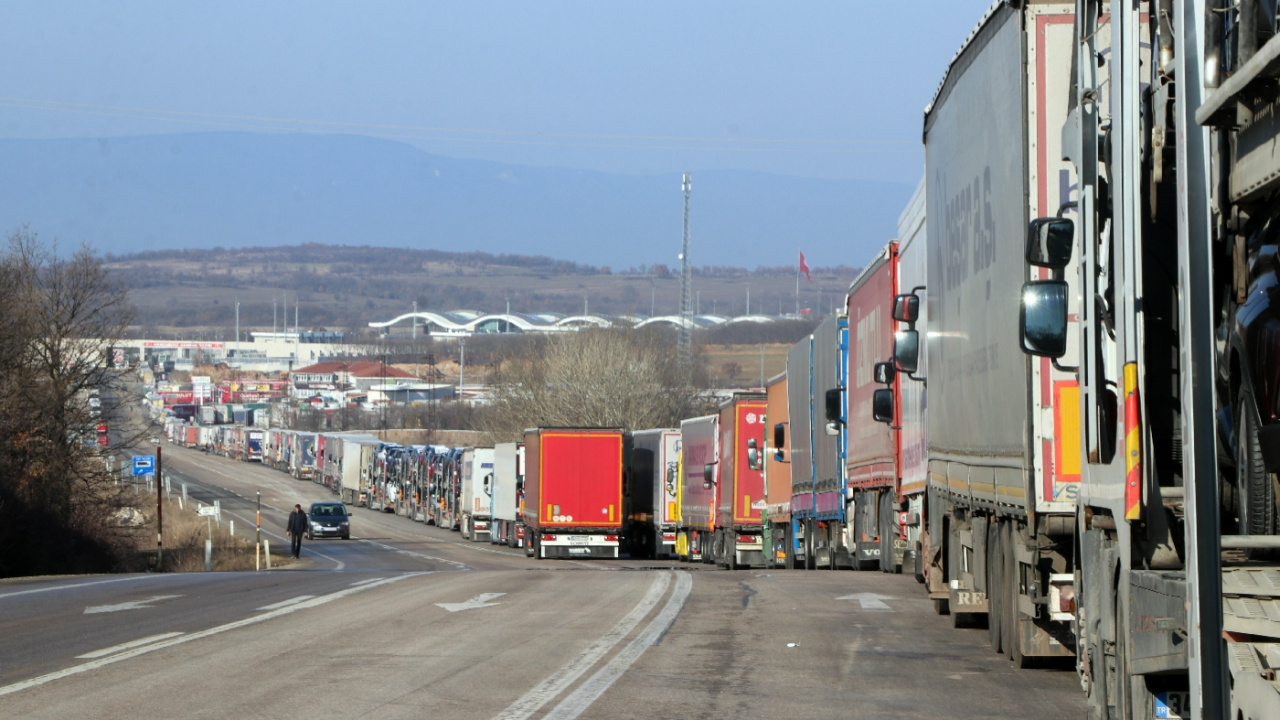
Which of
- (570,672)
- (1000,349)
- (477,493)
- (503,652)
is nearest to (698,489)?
(477,493)

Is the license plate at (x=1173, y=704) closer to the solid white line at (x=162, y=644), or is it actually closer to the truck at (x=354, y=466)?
the solid white line at (x=162, y=644)

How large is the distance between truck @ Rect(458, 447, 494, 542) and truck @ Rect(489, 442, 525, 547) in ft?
5.81

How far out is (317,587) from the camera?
1959cm

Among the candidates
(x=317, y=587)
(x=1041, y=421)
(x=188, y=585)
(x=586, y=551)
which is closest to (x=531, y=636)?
(x=1041, y=421)

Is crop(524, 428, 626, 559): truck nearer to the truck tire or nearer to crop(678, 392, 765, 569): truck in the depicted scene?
crop(678, 392, 765, 569): truck

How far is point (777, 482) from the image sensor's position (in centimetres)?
3116

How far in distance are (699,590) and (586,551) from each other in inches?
1002

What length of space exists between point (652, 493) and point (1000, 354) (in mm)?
36410

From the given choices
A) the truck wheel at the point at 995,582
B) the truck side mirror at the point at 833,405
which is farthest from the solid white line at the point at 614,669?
the truck side mirror at the point at 833,405

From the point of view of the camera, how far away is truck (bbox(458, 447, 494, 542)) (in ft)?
197

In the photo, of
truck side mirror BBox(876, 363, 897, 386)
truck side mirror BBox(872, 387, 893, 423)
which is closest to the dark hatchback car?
truck side mirror BBox(872, 387, 893, 423)

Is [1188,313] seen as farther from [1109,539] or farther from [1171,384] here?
[1109,539]

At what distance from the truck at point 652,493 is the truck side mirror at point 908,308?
2675 centimetres

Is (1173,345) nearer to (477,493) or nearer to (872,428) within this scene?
(872,428)
